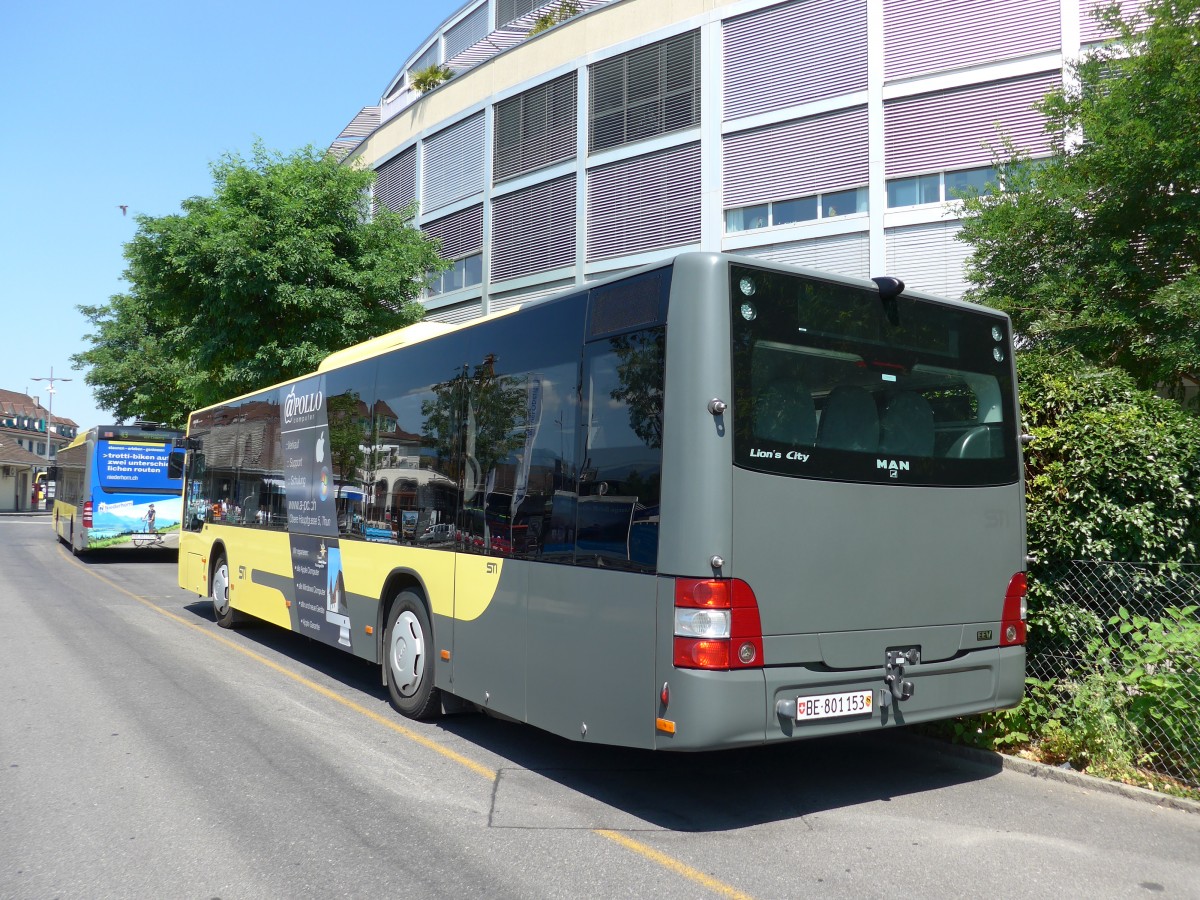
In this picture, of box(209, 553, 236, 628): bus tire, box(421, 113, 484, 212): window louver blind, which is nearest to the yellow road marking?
box(209, 553, 236, 628): bus tire

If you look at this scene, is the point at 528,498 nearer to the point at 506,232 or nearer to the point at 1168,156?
the point at 1168,156

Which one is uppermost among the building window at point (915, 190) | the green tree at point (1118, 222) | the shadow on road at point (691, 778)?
the building window at point (915, 190)

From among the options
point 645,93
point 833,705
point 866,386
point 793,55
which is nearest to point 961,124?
point 793,55

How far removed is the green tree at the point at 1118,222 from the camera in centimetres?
974

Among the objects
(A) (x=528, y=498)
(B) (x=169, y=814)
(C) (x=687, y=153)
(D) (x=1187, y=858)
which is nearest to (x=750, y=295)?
(A) (x=528, y=498)

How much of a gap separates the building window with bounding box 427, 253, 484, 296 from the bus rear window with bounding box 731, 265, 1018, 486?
892 inches

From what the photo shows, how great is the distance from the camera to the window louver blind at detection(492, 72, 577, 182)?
82.3ft

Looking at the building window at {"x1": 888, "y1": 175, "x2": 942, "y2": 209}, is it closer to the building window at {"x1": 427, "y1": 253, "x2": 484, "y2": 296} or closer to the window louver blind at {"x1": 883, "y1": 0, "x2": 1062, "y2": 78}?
the window louver blind at {"x1": 883, "y1": 0, "x2": 1062, "y2": 78}

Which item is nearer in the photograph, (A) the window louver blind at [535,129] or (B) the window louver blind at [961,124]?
(B) the window louver blind at [961,124]

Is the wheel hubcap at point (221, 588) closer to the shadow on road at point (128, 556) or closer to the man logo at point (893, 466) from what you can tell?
the man logo at point (893, 466)

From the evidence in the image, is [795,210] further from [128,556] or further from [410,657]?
[128,556]

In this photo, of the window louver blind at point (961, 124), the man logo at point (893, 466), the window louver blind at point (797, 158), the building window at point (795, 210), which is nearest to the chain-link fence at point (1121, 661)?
the man logo at point (893, 466)

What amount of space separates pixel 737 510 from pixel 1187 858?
108 inches

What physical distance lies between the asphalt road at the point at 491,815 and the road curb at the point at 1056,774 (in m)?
0.05
